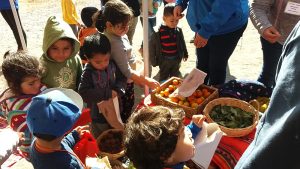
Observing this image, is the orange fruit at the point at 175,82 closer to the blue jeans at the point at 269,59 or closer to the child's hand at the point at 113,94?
the child's hand at the point at 113,94

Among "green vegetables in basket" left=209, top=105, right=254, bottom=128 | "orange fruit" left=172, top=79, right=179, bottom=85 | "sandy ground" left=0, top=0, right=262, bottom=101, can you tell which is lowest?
"sandy ground" left=0, top=0, right=262, bottom=101

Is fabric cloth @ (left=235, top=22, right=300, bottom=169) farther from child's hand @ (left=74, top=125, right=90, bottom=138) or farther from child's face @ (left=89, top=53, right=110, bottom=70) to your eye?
child's face @ (left=89, top=53, right=110, bottom=70)

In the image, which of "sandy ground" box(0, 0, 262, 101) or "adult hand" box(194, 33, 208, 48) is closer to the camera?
"adult hand" box(194, 33, 208, 48)

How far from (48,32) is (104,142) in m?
1.00

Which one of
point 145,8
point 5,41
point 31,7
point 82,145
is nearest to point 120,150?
point 82,145

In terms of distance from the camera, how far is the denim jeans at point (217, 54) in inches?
113

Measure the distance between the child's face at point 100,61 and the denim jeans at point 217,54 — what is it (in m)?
Answer: 1.04

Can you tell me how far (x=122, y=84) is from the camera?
8.96 ft

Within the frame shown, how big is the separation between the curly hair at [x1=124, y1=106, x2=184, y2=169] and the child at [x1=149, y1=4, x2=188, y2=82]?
94.1 inches

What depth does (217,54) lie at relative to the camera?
295cm

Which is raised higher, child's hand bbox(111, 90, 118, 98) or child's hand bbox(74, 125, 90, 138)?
child's hand bbox(111, 90, 118, 98)

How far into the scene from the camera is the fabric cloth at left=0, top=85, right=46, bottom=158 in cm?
221

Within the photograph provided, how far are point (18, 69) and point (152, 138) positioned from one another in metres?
1.17

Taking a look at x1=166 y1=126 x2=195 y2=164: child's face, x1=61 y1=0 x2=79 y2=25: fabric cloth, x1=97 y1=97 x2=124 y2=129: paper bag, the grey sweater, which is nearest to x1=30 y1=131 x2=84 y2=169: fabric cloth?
x1=166 y1=126 x2=195 y2=164: child's face
